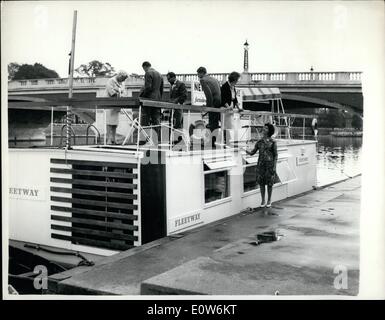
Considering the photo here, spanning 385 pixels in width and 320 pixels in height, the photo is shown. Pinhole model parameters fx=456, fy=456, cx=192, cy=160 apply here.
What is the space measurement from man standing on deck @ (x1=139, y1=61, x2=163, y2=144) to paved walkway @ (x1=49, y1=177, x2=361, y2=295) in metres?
2.35

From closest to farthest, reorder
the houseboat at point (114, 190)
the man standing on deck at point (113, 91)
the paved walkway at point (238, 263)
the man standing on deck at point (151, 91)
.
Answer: the paved walkway at point (238, 263), the houseboat at point (114, 190), the man standing on deck at point (151, 91), the man standing on deck at point (113, 91)

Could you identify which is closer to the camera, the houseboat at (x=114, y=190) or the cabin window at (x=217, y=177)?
the houseboat at (x=114, y=190)

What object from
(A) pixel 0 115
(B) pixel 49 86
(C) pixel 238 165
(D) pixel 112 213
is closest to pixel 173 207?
(D) pixel 112 213

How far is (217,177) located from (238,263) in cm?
454

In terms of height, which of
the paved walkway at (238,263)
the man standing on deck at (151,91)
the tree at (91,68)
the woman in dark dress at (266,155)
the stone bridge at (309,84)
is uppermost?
the tree at (91,68)

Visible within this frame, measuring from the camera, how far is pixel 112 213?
802 cm

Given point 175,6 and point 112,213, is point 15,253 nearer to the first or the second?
point 112,213

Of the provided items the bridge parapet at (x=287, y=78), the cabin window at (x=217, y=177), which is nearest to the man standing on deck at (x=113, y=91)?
the cabin window at (x=217, y=177)

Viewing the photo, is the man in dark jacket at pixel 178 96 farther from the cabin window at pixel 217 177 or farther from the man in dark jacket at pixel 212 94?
the cabin window at pixel 217 177

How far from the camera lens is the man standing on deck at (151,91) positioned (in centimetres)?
902

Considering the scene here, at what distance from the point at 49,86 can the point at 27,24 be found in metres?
39.7

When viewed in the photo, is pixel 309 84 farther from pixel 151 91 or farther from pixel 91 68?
pixel 91 68

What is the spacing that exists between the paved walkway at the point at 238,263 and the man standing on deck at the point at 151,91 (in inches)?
92.4

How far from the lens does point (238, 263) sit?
229 inches
